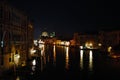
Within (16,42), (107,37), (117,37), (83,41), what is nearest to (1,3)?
(16,42)

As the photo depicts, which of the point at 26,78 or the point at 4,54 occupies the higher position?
the point at 4,54

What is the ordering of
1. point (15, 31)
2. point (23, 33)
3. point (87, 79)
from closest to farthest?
point (87, 79), point (15, 31), point (23, 33)

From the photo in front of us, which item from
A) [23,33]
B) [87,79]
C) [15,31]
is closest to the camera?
[87,79]

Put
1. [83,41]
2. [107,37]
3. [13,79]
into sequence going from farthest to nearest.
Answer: [83,41]
[107,37]
[13,79]

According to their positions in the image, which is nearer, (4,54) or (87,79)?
(4,54)

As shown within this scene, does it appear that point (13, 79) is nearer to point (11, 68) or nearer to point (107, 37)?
point (11, 68)

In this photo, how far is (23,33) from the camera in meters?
52.2

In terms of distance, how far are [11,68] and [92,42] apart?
107889 millimetres

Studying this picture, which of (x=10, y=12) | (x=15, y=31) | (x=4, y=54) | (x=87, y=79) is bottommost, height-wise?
(x=87, y=79)

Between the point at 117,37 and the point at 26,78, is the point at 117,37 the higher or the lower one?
the higher one

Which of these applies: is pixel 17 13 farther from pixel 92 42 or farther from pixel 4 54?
pixel 92 42

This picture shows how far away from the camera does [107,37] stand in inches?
4594

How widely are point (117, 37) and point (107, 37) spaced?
13.9m

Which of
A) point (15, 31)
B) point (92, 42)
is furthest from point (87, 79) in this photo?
point (92, 42)
